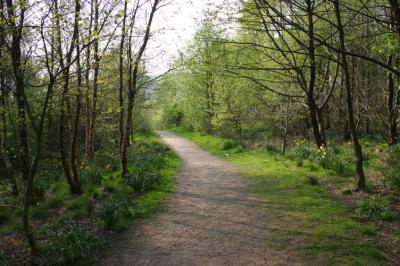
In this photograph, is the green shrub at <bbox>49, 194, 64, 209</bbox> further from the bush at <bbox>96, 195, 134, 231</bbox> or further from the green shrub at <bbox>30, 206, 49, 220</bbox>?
the bush at <bbox>96, 195, 134, 231</bbox>

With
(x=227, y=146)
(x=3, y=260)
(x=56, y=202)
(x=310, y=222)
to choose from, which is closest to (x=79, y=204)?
(x=56, y=202)

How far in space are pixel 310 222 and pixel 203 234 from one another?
208 centimetres

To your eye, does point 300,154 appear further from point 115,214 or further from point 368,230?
point 115,214

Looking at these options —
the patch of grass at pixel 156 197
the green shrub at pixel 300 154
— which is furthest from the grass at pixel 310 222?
the patch of grass at pixel 156 197

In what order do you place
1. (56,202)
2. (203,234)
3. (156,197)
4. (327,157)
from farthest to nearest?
(327,157) < (156,197) < (56,202) < (203,234)

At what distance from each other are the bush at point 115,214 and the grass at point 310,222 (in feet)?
9.48

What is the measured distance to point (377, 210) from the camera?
7387mm

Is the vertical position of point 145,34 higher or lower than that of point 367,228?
higher

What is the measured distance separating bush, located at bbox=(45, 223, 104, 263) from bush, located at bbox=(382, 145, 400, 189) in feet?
22.3

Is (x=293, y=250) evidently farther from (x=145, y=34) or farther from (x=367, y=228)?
(x=145, y=34)

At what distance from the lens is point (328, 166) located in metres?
11.5

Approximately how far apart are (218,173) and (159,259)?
22.4 ft

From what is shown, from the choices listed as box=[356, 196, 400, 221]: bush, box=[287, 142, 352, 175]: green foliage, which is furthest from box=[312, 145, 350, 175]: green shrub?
box=[356, 196, 400, 221]: bush

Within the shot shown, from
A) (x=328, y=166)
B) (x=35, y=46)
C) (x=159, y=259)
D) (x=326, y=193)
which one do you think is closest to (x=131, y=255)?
(x=159, y=259)
